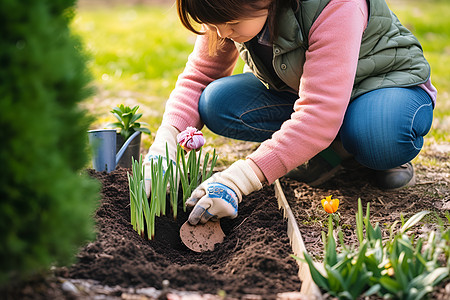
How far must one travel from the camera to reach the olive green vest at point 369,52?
2025 mm

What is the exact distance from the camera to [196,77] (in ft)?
8.78

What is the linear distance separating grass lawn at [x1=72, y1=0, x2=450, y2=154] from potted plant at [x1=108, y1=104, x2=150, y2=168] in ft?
0.51

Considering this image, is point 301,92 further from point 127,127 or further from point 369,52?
point 127,127

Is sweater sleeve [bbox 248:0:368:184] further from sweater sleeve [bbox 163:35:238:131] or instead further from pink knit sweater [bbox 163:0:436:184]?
sweater sleeve [bbox 163:35:238:131]

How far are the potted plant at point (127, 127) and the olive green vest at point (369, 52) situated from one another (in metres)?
0.65

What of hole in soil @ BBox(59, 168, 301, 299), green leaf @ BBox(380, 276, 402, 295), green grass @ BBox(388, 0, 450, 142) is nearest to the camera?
green leaf @ BBox(380, 276, 402, 295)

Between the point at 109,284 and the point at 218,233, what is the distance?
2.08ft

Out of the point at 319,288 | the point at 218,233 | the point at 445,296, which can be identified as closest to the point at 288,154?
the point at 218,233

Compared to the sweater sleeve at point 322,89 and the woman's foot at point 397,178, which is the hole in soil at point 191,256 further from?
the woman's foot at point 397,178

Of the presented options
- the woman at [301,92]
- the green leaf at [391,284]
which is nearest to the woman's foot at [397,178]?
the woman at [301,92]

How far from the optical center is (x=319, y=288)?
1.51m

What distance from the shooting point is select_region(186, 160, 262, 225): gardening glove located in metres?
1.87

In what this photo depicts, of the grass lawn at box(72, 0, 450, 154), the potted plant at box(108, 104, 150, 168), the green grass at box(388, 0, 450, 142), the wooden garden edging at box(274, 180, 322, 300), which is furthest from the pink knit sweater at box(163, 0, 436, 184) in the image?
the green grass at box(388, 0, 450, 142)

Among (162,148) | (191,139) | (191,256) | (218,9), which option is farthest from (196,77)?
(191,256)
